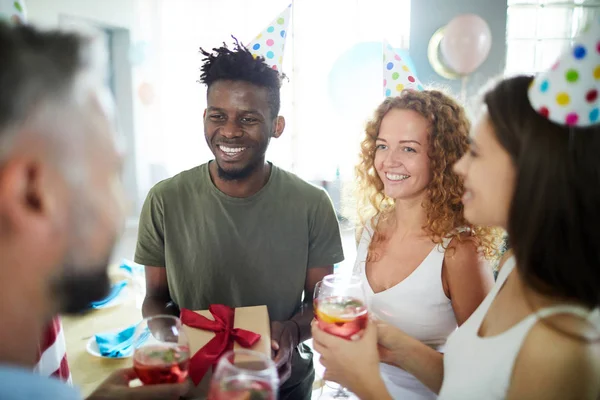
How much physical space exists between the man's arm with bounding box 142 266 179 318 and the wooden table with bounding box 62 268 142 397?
230 mm

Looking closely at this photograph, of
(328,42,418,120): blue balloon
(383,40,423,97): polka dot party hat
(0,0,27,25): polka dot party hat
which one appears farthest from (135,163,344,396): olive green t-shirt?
(328,42,418,120): blue balloon

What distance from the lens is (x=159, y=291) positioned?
1.79 metres

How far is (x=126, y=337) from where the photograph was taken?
5.80 ft

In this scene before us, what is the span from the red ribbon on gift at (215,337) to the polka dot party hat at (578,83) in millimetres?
918

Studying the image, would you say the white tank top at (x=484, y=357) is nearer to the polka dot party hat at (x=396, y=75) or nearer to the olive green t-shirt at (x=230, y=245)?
the olive green t-shirt at (x=230, y=245)

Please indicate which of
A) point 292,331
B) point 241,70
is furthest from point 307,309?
point 241,70

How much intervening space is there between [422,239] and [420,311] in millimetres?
275

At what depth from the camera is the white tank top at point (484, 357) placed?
3.12ft

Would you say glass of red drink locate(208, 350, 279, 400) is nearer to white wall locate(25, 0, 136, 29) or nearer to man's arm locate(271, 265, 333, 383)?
man's arm locate(271, 265, 333, 383)

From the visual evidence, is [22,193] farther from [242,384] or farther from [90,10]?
[90,10]

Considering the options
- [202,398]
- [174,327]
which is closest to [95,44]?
[174,327]

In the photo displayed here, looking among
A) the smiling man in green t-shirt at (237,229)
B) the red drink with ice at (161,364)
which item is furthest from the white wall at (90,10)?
the red drink with ice at (161,364)

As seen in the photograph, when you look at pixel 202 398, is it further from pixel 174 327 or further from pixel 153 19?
pixel 153 19

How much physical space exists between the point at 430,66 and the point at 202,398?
533 cm
